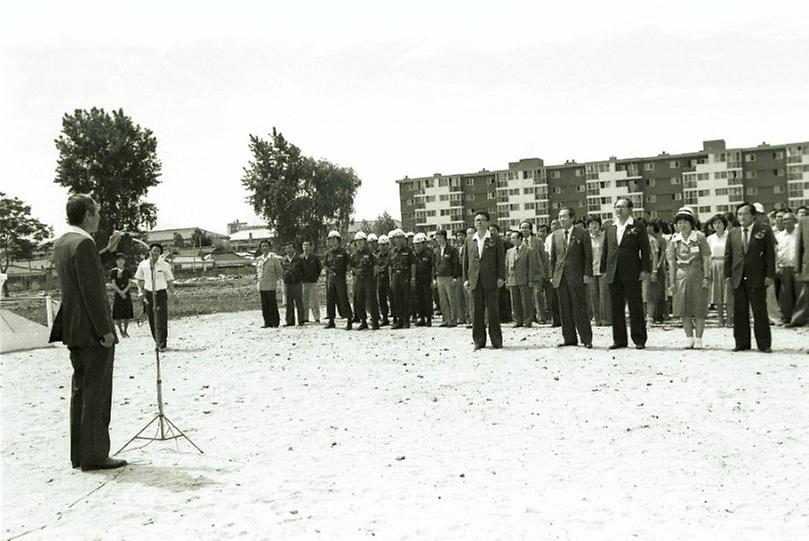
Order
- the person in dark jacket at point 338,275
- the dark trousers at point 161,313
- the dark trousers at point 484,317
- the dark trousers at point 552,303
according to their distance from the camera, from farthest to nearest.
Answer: the person in dark jacket at point 338,275, the dark trousers at point 552,303, the dark trousers at point 161,313, the dark trousers at point 484,317

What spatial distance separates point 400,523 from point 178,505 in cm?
165

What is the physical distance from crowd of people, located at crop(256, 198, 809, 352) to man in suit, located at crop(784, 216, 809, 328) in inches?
0.8

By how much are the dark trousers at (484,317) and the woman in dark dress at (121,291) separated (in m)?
8.90

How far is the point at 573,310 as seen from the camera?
1295 cm

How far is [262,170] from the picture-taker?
73938 millimetres

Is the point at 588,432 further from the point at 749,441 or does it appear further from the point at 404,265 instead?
the point at 404,265

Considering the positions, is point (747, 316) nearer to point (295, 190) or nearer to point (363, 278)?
point (363, 278)

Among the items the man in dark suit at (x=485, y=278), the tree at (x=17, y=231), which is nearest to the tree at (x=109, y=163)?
the tree at (x=17, y=231)

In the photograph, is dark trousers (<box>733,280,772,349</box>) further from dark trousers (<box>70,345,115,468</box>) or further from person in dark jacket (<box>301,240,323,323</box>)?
person in dark jacket (<box>301,240,323,323</box>)

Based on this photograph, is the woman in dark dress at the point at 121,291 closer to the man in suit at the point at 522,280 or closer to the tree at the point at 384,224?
the man in suit at the point at 522,280

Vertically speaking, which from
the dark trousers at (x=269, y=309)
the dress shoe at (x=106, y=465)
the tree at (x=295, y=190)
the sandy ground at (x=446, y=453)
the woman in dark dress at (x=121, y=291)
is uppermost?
the tree at (x=295, y=190)

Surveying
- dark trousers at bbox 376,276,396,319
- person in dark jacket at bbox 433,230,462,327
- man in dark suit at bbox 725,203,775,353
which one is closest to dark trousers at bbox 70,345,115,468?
man in dark suit at bbox 725,203,775,353

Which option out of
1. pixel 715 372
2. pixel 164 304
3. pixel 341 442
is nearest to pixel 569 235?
pixel 715 372

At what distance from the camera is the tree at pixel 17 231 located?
6500 centimetres
